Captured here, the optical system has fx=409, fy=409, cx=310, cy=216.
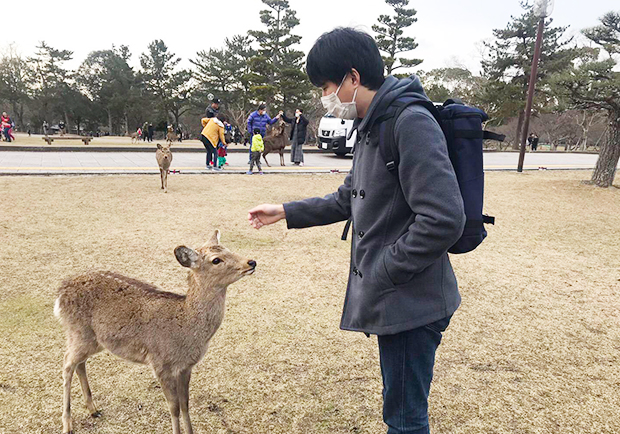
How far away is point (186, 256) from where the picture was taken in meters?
2.15

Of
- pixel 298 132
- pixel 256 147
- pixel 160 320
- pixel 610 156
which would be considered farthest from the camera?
pixel 298 132

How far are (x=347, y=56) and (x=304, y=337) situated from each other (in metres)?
2.41

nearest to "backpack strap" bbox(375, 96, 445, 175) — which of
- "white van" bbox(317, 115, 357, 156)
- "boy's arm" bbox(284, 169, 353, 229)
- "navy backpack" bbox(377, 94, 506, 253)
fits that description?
"navy backpack" bbox(377, 94, 506, 253)

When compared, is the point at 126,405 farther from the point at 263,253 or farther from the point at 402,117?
the point at 263,253

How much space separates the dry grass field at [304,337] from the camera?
2.49 meters

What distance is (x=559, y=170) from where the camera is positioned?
51.8 ft

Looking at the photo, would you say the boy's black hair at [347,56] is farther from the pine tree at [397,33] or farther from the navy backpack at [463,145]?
the pine tree at [397,33]

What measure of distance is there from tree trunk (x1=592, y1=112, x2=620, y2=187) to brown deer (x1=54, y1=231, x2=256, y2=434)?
1176 cm

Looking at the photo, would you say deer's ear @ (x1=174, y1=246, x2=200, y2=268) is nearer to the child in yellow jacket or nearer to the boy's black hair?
the boy's black hair

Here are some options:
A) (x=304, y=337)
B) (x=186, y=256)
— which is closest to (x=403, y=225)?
(x=186, y=256)

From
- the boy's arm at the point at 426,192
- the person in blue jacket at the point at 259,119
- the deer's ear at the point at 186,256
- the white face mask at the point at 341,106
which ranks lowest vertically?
the deer's ear at the point at 186,256

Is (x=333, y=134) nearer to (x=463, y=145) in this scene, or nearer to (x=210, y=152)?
(x=210, y=152)

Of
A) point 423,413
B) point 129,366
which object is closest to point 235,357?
point 129,366

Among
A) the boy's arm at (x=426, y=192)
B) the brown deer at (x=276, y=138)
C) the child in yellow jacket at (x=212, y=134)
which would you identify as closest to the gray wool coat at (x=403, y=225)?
the boy's arm at (x=426, y=192)
